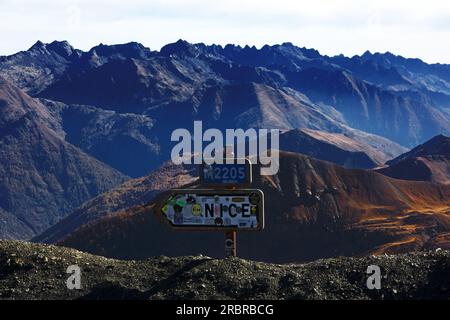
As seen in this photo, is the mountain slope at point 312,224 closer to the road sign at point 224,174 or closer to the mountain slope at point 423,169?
the mountain slope at point 423,169

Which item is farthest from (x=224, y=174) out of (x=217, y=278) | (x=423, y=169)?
(x=423, y=169)

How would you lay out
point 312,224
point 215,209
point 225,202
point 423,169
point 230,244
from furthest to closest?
point 423,169, point 312,224, point 230,244, point 215,209, point 225,202

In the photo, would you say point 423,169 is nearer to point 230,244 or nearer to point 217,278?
point 230,244

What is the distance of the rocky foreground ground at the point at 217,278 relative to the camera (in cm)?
3038

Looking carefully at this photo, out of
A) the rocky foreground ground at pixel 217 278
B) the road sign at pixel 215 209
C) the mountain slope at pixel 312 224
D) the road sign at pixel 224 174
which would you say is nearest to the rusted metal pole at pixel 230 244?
the road sign at pixel 215 209

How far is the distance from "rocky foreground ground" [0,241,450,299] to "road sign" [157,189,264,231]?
1900 mm

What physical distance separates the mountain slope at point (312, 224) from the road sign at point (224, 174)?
7144 cm

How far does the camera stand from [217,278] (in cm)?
3145

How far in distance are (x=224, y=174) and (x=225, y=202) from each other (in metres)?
1.36

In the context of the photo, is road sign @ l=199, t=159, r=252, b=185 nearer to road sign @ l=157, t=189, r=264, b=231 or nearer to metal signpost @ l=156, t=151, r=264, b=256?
metal signpost @ l=156, t=151, r=264, b=256

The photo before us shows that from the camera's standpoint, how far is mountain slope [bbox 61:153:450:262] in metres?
108

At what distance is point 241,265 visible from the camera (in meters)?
32.8
